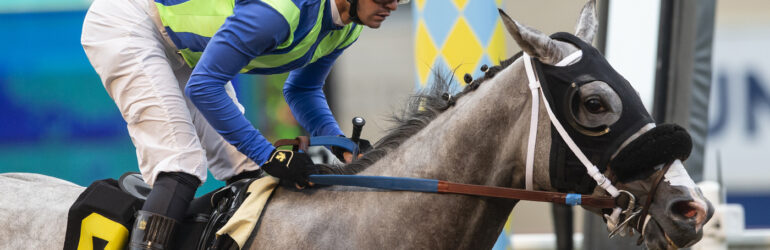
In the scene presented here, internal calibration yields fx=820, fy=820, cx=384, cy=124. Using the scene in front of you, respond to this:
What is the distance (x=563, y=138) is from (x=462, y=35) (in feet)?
8.43

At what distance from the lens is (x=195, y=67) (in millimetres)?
2365

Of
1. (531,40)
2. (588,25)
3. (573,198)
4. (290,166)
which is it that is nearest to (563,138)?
(573,198)

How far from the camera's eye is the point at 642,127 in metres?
2.11

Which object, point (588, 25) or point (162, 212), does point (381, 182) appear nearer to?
point (162, 212)

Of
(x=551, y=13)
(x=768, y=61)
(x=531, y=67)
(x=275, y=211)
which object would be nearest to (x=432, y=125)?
(x=531, y=67)

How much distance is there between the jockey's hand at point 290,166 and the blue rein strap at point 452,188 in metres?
0.03

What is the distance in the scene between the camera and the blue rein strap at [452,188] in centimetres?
217

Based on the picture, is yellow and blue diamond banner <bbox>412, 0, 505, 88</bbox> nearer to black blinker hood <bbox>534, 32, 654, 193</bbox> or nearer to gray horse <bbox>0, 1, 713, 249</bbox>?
gray horse <bbox>0, 1, 713, 249</bbox>

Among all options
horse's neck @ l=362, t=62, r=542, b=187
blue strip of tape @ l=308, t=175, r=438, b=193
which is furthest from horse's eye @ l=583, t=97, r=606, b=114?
blue strip of tape @ l=308, t=175, r=438, b=193

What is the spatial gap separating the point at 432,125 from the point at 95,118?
13.6ft

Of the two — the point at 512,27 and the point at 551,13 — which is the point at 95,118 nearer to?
the point at 551,13

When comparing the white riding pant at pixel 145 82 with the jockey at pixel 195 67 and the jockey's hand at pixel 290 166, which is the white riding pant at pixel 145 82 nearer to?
the jockey at pixel 195 67

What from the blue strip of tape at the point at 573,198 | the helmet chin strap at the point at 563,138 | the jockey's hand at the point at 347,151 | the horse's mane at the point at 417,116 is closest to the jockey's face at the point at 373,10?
the horse's mane at the point at 417,116

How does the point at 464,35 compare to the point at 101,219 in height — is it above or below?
above
